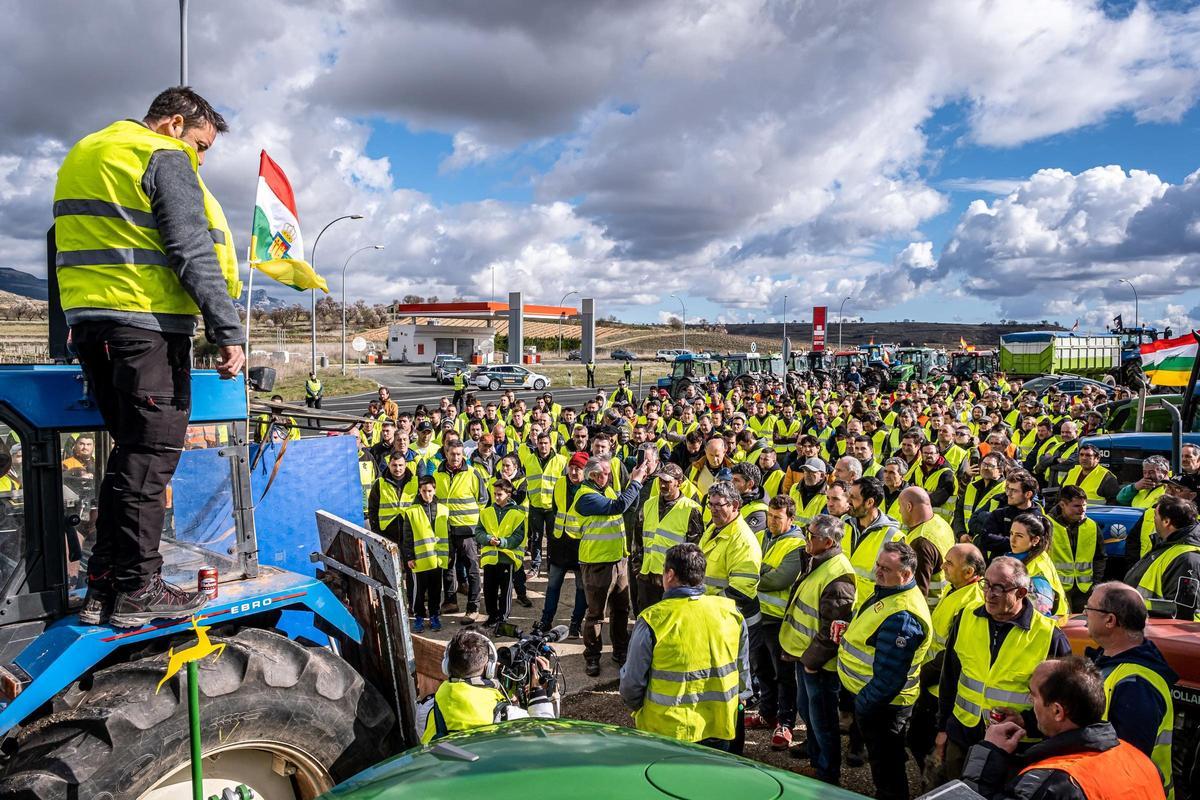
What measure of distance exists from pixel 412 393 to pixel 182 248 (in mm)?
38321

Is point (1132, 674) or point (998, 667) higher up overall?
point (1132, 674)

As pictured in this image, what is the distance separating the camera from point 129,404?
8.96 feet

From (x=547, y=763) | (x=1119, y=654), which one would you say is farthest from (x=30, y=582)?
(x=1119, y=654)

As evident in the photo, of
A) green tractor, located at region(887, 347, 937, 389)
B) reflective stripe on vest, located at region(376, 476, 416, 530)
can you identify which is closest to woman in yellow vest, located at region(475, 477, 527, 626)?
reflective stripe on vest, located at region(376, 476, 416, 530)

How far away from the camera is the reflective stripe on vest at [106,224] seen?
264cm

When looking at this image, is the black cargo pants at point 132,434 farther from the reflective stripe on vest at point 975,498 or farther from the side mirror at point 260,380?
the reflective stripe on vest at point 975,498

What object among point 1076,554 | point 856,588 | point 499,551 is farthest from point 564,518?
point 1076,554

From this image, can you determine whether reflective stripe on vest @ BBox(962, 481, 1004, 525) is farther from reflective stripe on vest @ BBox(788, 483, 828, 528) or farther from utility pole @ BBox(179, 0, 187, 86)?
utility pole @ BBox(179, 0, 187, 86)

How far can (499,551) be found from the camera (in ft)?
25.5

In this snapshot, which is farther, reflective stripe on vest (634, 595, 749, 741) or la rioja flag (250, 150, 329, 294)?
la rioja flag (250, 150, 329, 294)

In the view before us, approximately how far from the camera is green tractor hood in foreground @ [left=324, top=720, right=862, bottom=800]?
1.89 m

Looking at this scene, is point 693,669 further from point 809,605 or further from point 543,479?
point 543,479

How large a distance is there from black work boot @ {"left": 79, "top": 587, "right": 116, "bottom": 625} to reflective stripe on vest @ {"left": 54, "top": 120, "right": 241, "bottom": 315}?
1.02 meters

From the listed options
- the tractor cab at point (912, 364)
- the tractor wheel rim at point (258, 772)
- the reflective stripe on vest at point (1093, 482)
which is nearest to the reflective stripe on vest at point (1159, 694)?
the tractor wheel rim at point (258, 772)
